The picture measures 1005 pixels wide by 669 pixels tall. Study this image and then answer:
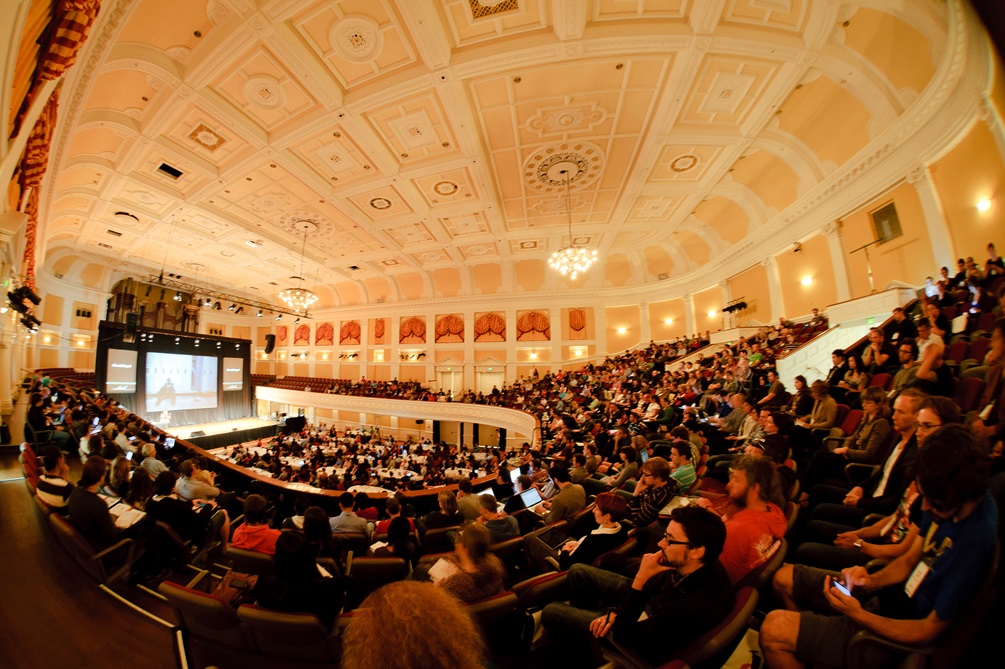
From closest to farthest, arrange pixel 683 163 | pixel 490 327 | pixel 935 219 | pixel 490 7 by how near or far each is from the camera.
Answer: pixel 490 7 < pixel 935 219 < pixel 683 163 < pixel 490 327

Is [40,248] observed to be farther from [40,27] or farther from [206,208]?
[40,27]

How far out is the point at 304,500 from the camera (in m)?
4.17

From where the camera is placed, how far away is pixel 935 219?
245 inches

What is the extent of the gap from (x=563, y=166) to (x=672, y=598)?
8.96 metres

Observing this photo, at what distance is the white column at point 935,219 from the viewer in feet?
20.0

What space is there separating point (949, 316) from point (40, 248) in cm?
1994

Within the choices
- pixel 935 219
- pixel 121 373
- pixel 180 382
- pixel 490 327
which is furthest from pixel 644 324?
pixel 121 373

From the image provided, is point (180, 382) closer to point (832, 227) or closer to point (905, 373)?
point (905, 373)

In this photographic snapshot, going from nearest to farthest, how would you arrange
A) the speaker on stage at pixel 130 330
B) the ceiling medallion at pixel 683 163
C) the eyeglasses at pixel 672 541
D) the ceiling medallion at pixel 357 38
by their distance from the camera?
1. the eyeglasses at pixel 672 541
2. the ceiling medallion at pixel 357 38
3. the ceiling medallion at pixel 683 163
4. the speaker on stage at pixel 130 330

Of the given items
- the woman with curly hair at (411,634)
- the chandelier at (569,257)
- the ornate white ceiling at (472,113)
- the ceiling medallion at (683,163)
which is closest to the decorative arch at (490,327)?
the ornate white ceiling at (472,113)

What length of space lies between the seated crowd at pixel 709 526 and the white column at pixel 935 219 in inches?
119

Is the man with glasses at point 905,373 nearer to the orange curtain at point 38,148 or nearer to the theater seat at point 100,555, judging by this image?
the theater seat at point 100,555

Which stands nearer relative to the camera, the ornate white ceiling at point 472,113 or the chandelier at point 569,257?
the ornate white ceiling at point 472,113

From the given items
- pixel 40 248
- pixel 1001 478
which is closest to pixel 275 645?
pixel 1001 478
